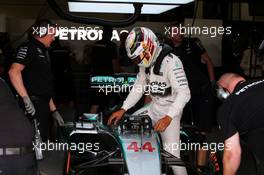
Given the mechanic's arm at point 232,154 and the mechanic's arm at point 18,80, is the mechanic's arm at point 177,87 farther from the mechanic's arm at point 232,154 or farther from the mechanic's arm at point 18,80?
the mechanic's arm at point 18,80

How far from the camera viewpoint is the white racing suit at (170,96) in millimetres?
3994

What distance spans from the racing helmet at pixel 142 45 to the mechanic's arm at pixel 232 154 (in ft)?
4.27

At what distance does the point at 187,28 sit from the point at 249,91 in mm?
4796

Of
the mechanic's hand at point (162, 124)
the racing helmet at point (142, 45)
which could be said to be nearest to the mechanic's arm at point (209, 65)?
the racing helmet at point (142, 45)

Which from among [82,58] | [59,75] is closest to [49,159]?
[59,75]

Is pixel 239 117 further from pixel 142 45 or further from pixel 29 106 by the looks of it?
pixel 29 106

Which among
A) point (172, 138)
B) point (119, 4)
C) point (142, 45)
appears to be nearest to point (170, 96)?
point (172, 138)

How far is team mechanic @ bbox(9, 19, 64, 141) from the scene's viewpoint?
4633 millimetres

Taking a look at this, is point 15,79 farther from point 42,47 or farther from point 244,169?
point 244,169

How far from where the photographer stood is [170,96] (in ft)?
13.7

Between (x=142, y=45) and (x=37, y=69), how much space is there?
3.94 feet

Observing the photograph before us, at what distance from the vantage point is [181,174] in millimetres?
4020

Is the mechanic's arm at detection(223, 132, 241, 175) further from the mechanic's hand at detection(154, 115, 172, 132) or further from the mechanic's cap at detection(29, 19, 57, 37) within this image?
the mechanic's cap at detection(29, 19, 57, 37)

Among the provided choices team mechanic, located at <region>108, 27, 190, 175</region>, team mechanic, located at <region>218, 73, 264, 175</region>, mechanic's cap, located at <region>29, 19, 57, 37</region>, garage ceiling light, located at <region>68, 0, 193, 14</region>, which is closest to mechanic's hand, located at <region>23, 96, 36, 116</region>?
mechanic's cap, located at <region>29, 19, 57, 37</region>
